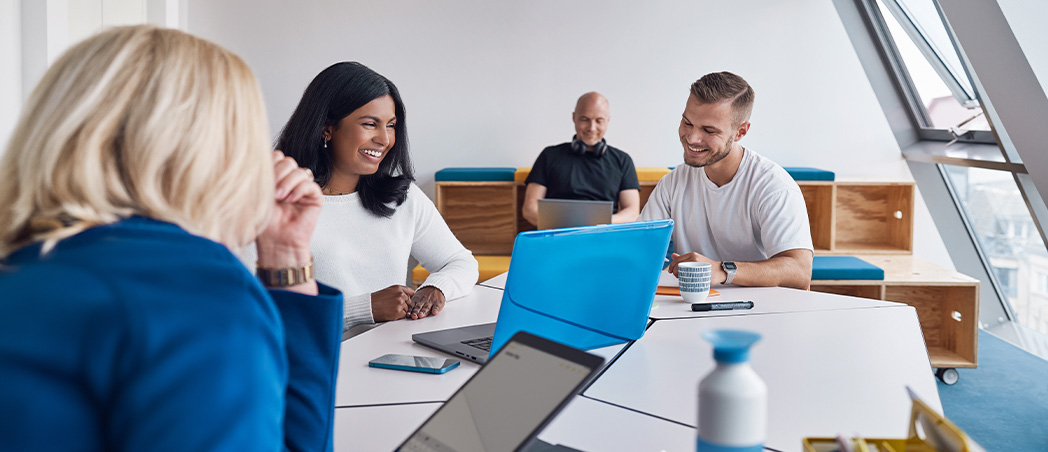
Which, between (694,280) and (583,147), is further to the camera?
(583,147)

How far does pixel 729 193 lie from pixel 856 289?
152cm

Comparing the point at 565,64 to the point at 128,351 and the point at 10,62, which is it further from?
the point at 128,351

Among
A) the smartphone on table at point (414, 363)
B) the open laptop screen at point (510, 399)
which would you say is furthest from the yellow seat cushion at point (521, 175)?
the open laptop screen at point (510, 399)

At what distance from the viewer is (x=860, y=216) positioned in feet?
14.6

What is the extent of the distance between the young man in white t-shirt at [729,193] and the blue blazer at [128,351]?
208 cm

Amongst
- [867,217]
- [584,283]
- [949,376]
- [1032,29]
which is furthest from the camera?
[867,217]

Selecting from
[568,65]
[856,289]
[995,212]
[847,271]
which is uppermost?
[568,65]

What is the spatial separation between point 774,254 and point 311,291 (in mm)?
1850

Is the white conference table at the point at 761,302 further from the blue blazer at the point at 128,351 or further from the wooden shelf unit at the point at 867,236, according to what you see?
the wooden shelf unit at the point at 867,236

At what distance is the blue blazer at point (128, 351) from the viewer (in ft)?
1.90

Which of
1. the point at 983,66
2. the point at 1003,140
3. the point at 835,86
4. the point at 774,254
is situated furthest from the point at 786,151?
the point at 774,254

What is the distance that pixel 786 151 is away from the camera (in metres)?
4.59

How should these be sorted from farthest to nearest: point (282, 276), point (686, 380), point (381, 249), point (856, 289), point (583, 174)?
point (583, 174), point (856, 289), point (381, 249), point (686, 380), point (282, 276)

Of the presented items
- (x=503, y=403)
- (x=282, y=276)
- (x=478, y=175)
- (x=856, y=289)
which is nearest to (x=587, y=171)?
(x=478, y=175)
